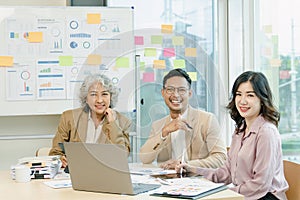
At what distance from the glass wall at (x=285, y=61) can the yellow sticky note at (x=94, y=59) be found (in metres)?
1.22

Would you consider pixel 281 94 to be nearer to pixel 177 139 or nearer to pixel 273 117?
pixel 273 117

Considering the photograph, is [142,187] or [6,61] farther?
[6,61]

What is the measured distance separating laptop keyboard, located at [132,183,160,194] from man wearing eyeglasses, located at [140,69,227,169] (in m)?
0.24

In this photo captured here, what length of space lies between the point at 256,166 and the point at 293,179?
0.21m

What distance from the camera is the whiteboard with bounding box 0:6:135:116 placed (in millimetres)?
3754

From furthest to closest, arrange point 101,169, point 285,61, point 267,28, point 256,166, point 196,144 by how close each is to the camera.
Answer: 1. point 267,28
2. point 285,61
3. point 196,144
4. point 256,166
5. point 101,169

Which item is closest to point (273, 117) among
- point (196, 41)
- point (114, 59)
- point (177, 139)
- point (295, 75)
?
point (177, 139)

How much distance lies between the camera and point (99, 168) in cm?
198

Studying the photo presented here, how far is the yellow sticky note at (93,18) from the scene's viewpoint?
387 cm

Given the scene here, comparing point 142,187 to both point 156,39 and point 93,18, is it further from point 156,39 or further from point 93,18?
point 93,18

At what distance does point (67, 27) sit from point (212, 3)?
4.09 ft

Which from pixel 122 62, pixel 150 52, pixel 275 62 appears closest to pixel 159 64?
pixel 150 52

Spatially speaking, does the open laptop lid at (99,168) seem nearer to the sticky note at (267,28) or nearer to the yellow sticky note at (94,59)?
the yellow sticky note at (94,59)

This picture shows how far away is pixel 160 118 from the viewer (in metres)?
2.35
